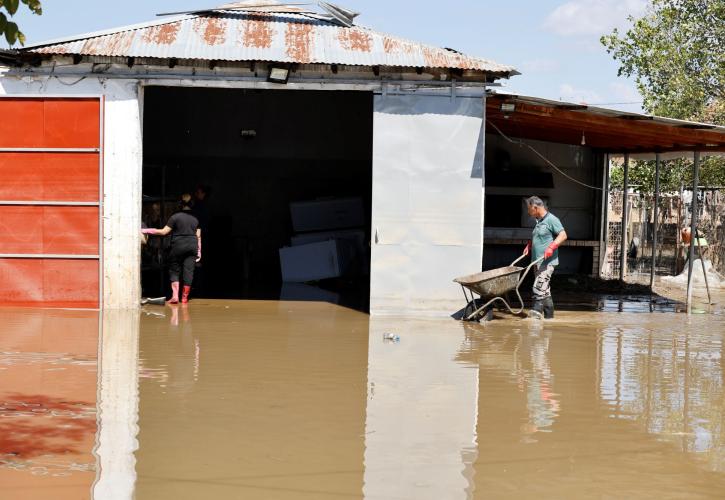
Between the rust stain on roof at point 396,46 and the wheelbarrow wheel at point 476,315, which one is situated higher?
the rust stain on roof at point 396,46

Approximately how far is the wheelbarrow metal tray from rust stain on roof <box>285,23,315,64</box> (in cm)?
375

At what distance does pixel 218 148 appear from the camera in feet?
74.5

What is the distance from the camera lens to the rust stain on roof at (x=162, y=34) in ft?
47.2

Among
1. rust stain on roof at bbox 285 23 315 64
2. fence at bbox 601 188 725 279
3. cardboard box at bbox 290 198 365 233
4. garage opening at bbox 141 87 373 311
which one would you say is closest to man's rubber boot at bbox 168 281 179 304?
rust stain on roof at bbox 285 23 315 64

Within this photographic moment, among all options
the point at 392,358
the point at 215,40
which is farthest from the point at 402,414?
the point at 215,40

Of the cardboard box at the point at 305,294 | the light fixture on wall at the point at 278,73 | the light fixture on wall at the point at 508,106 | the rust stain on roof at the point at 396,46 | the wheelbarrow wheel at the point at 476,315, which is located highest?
the rust stain on roof at the point at 396,46

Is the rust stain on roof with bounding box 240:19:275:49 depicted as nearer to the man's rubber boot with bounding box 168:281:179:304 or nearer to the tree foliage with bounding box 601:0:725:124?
the man's rubber boot with bounding box 168:281:179:304

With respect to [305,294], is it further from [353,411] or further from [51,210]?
[353,411]

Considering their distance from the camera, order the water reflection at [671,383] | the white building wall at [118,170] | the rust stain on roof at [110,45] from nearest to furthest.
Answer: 1. the water reflection at [671,383]
2. the rust stain on roof at [110,45]
3. the white building wall at [118,170]

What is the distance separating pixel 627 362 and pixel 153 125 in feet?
46.8

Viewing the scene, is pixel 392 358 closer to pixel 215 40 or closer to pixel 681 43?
pixel 215 40

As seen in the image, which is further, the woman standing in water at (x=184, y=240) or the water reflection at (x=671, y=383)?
the woman standing in water at (x=184, y=240)

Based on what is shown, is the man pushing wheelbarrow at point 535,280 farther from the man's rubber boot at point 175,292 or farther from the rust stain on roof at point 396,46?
the man's rubber boot at point 175,292

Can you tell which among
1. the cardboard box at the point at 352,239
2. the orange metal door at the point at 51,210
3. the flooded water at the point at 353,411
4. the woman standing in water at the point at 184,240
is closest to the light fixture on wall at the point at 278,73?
the woman standing in water at the point at 184,240
